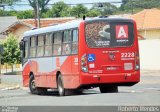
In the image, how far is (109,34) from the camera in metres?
22.2

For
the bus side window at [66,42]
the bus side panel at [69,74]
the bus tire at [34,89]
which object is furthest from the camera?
the bus tire at [34,89]

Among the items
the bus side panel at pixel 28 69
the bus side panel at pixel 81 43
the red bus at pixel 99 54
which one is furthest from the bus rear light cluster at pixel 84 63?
the bus side panel at pixel 28 69

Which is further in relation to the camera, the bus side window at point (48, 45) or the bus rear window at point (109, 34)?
the bus side window at point (48, 45)

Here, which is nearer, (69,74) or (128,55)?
(128,55)

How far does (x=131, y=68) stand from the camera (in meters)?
22.3

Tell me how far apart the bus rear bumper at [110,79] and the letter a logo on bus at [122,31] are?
57.1 inches

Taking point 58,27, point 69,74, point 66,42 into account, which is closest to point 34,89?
point 58,27

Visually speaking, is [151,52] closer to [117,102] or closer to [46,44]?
[46,44]

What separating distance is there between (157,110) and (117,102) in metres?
2.13

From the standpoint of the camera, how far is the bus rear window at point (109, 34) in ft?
72.3

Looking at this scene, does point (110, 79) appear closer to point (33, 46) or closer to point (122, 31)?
point (122, 31)

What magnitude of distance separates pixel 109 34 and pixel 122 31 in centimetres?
57

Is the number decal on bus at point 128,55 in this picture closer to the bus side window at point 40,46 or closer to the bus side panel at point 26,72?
the bus side window at point 40,46

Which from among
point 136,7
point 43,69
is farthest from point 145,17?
point 136,7
